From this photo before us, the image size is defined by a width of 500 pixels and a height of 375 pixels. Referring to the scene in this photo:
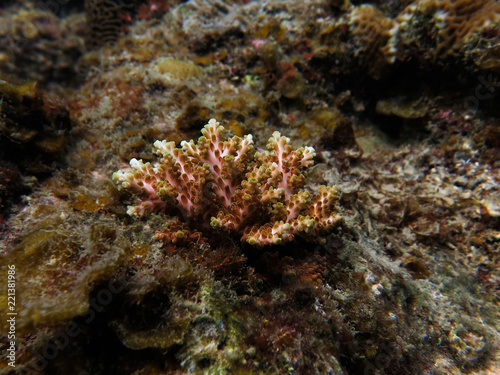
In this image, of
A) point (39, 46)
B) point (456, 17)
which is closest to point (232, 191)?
point (456, 17)

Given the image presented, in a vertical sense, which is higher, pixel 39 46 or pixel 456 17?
pixel 39 46

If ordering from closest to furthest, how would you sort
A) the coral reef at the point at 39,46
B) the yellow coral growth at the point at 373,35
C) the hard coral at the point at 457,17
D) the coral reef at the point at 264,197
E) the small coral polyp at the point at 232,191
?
the coral reef at the point at 264,197, the small coral polyp at the point at 232,191, the hard coral at the point at 457,17, the yellow coral growth at the point at 373,35, the coral reef at the point at 39,46

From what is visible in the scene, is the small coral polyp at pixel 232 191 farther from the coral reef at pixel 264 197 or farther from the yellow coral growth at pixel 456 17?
the yellow coral growth at pixel 456 17

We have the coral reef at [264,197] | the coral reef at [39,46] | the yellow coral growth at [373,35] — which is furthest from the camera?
the coral reef at [39,46]

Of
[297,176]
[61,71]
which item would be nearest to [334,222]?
[297,176]

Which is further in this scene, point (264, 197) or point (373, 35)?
point (373, 35)

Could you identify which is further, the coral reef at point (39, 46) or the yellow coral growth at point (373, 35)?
the coral reef at point (39, 46)

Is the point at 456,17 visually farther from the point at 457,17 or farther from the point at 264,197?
the point at 264,197

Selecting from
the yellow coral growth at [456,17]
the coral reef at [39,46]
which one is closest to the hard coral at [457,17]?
the yellow coral growth at [456,17]
